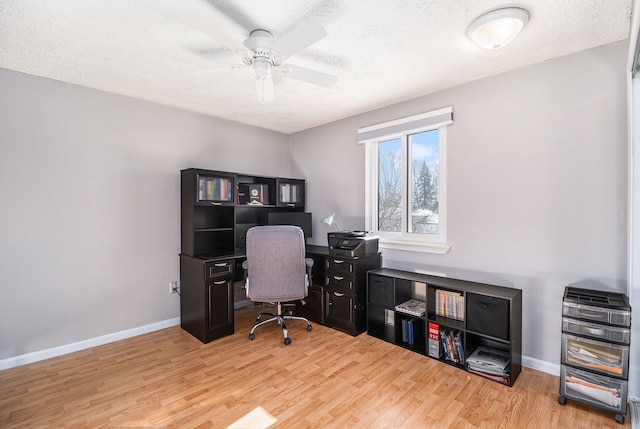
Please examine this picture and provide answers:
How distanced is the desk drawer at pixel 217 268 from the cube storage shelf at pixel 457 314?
1508 mm

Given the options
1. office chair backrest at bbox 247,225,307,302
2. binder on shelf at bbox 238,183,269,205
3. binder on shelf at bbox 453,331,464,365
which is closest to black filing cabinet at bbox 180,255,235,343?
office chair backrest at bbox 247,225,307,302

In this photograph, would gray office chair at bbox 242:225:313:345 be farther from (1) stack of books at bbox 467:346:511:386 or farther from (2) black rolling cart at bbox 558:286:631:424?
(2) black rolling cart at bbox 558:286:631:424

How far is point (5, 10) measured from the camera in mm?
1828

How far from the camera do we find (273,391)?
2.26 meters

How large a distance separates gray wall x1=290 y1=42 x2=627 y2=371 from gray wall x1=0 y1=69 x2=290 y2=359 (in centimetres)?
292

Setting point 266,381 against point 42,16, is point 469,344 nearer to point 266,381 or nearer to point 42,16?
point 266,381

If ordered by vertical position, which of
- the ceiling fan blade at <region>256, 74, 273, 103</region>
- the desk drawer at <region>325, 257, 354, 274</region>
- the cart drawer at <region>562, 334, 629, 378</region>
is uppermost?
the ceiling fan blade at <region>256, 74, 273, 103</region>

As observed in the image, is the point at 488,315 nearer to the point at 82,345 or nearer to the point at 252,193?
the point at 252,193

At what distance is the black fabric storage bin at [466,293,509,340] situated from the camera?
2.35 m

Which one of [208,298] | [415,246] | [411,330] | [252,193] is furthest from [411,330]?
[252,193]

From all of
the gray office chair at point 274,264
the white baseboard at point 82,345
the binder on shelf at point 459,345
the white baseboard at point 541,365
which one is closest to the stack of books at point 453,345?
the binder on shelf at point 459,345

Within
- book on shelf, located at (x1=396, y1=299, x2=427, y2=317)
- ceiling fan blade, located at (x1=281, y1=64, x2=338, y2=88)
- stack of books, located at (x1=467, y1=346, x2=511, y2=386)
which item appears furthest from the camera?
book on shelf, located at (x1=396, y1=299, x2=427, y2=317)

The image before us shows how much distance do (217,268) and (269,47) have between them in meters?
2.19

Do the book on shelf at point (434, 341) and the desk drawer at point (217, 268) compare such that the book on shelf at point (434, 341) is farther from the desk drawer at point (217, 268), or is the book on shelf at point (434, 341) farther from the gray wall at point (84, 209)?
the gray wall at point (84, 209)
